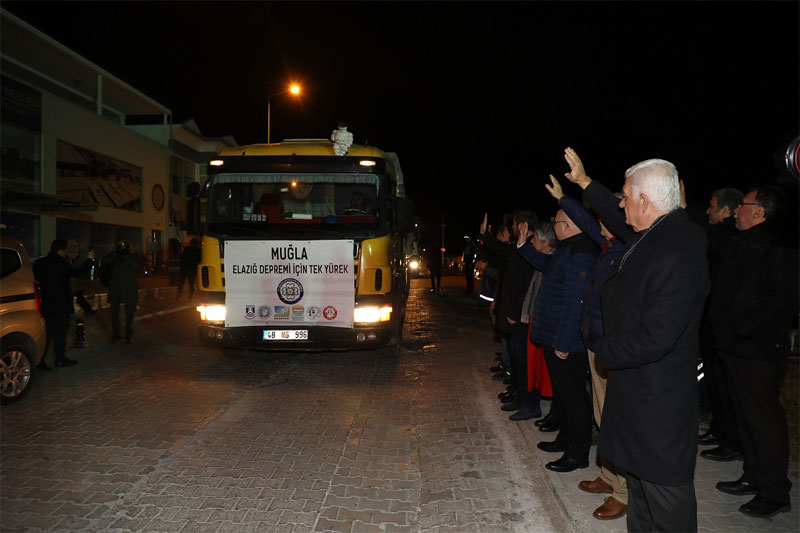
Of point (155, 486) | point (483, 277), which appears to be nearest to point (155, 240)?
point (483, 277)

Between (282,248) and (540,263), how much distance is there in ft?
12.2

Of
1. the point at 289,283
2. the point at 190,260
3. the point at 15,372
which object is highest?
the point at 190,260

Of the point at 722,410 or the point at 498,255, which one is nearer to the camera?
the point at 722,410

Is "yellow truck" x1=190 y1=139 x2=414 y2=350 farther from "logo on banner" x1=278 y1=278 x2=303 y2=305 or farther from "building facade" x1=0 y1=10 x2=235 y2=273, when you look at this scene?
"building facade" x1=0 y1=10 x2=235 y2=273

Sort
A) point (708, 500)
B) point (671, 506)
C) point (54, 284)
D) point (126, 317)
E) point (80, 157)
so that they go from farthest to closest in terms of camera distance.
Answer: point (80, 157) < point (126, 317) < point (54, 284) < point (708, 500) < point (671, 506)

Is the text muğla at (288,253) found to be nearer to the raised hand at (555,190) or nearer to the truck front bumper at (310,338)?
the truck front bumper at (310,338)

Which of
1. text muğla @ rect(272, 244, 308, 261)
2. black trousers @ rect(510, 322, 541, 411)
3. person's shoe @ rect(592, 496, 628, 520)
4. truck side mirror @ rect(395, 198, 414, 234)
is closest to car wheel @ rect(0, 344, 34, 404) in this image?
text muğla @ rect(272, 244, 308, 261)

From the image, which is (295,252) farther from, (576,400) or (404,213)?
(576,400)

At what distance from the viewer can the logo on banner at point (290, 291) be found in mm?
7355

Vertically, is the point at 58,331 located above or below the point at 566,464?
above

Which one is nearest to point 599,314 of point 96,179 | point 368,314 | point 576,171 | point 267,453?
point 576,171

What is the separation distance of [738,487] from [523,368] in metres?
2.34

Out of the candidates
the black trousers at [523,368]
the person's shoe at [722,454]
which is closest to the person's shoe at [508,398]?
the black trousers at [523,368]

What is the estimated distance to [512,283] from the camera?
609 cm
